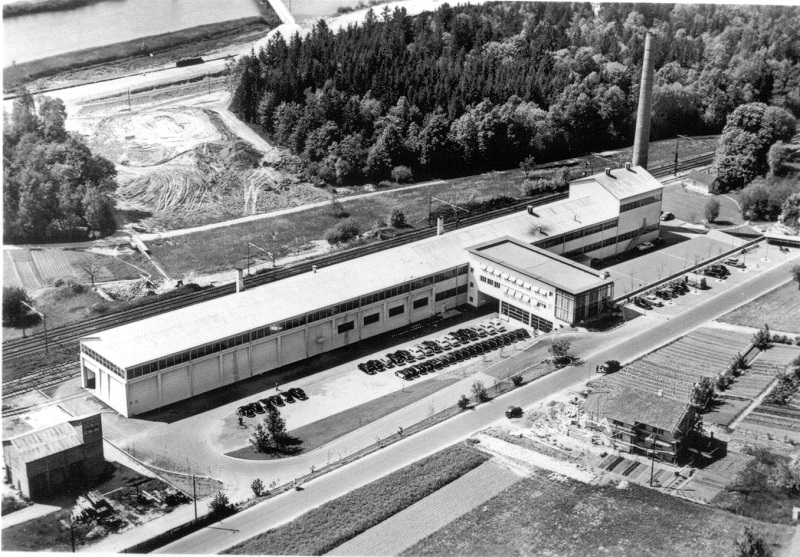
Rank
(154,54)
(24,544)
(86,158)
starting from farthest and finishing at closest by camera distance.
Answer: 1. (154,54)
2. (86,158)
3. (24,544)

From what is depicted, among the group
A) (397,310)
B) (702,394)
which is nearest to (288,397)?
(397,310)

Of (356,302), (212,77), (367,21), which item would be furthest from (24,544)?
(367,21)

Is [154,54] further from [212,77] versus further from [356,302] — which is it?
[356,302]

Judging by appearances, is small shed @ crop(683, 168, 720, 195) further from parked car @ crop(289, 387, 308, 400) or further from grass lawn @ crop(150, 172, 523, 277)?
parked car @ crop(289, 387, 308, 400)

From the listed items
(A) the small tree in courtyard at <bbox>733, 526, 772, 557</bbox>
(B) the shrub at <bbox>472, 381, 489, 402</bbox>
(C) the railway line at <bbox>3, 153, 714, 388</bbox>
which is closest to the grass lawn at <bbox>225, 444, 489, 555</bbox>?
(B) the shrub at <bbox>472, 381, 489, 402</bbox>

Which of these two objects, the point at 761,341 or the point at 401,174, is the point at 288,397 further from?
the point at 401,174

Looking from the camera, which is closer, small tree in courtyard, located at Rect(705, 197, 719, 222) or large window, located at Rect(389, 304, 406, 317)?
large window, located at Rect(389, 304, 406, 317)

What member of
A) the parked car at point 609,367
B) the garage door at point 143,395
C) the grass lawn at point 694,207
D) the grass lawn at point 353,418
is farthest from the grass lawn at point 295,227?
the parked car at point 609,367
